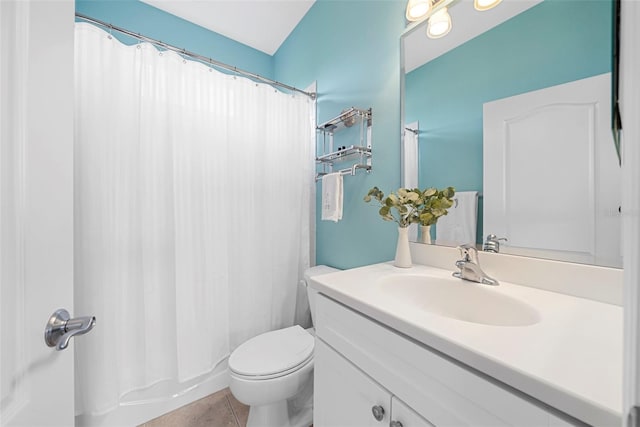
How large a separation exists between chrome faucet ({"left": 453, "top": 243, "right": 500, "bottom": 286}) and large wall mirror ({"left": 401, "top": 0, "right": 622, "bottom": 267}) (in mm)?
112

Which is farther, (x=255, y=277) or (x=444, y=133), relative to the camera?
(x=255, y=277)

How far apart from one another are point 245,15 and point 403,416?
8.16 ft

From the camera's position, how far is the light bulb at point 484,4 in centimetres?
90

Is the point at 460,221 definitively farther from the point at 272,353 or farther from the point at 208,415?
the point at 208,415

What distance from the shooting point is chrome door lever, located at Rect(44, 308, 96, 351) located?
474 mm

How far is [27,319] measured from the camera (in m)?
0.44

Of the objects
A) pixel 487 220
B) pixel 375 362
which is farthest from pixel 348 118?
pixel 375 362

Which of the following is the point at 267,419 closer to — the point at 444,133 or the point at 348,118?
the point at 444,133

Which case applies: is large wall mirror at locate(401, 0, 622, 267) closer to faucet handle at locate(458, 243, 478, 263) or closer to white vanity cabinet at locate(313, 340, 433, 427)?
faucet handle at locate(458, 243, 478, 263)

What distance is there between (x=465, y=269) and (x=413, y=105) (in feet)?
2.56

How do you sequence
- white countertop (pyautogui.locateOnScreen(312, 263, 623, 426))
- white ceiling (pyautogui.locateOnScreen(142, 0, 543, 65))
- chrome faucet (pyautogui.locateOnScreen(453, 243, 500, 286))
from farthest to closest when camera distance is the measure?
1. white ceiling (pyautogui.locateOnScreen(142, 0, 543, 65))
2. chrome faucet (pyautogui.locateOnScreen(453, 243, 500, 286))
3. white countertop (pyautogui.locateOnScreen(312, 263, 623, 426))

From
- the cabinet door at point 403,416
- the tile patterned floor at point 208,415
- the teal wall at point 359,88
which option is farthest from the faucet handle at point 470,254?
the tile patterned floor at point 208,415

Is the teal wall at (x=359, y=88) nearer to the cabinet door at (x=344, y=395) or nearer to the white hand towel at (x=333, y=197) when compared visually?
the white hand towel at (x=333, y=197)

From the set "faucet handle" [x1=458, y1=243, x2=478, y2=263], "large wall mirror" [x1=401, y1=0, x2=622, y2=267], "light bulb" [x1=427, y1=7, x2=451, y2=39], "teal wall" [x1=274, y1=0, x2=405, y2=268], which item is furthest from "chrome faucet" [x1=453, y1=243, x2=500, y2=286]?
"light bulb" [x1=427, y1=7, x2=451, y2=39]
